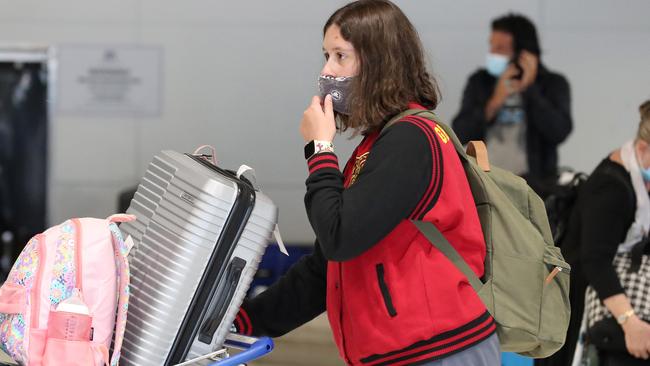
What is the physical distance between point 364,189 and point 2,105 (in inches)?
202

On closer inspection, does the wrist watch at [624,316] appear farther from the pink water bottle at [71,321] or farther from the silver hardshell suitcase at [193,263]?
the pink water bottle at [71,321]

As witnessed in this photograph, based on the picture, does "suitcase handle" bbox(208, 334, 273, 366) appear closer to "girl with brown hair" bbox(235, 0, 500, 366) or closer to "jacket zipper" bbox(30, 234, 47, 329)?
"girl with brown hair" bbox(235, 0, 500, 366)

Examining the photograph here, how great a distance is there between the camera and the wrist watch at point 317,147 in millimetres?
1942

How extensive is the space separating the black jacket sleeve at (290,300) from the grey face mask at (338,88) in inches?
15.2

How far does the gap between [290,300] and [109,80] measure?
14.3 ft

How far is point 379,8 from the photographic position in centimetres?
199

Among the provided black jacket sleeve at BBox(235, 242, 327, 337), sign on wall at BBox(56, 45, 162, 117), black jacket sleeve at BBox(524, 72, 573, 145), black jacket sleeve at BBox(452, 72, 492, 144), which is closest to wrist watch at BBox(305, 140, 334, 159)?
black jacket sleeve at BBox(235, 242, 327, 337)

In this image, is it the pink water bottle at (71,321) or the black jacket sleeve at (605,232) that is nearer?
the pink water bottle at (71,321)

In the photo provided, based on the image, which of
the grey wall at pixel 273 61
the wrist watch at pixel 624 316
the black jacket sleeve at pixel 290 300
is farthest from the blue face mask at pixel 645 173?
the grey wall at pixel 273 61

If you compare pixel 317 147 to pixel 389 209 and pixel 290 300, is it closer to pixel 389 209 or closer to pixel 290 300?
pixel 389 209

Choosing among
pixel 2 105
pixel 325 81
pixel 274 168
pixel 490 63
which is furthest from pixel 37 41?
pixel 325 81

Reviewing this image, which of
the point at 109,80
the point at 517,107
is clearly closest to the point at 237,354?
the point at 517,107

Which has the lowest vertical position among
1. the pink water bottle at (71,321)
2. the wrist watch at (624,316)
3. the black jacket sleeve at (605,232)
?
the wrist watch at (624,316)

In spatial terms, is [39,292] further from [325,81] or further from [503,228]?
[503,228]
